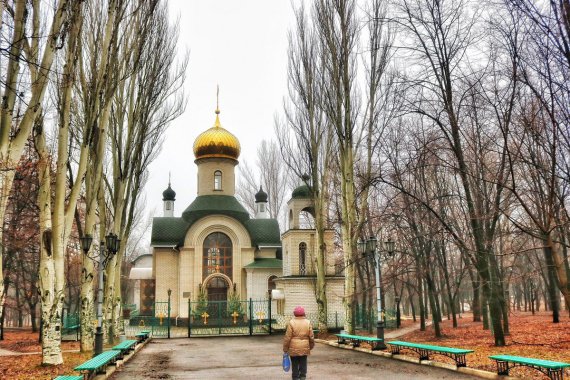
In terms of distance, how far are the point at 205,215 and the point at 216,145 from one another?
5.56 m

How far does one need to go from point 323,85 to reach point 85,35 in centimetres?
913

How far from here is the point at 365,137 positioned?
19.3m

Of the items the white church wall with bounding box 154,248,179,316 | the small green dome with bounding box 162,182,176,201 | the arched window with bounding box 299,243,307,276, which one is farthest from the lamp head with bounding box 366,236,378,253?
the small green dome with bounding box 162,182,176,201

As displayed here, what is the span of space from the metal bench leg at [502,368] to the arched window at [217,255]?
26.0 metres

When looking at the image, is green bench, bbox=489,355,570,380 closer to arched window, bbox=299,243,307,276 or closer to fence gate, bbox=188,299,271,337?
arched window, bbox=299,243,307,276

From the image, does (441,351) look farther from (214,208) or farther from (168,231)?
(168,231)

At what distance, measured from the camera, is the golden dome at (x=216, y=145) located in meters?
36.6

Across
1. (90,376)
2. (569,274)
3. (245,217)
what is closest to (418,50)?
(90,376)

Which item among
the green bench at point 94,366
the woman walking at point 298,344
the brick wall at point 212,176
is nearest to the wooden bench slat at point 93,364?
the green bench at point 94,366

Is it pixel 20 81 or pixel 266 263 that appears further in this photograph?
pixel 266 263

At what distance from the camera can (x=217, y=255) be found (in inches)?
1344

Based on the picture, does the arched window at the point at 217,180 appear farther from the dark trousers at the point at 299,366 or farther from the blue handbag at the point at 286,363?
the blue handbag at the point at 286,363

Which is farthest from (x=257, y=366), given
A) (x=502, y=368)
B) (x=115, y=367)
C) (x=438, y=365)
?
(x=502, y=368)

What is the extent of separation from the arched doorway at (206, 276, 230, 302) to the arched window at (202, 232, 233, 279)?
509 millimetres
